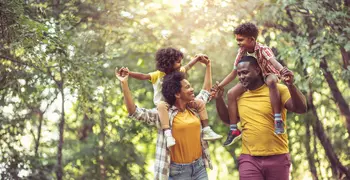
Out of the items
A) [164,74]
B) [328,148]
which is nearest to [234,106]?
[164,74]

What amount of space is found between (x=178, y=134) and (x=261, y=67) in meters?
0.91

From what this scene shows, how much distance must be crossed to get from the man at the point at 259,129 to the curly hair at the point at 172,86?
0.50 metres

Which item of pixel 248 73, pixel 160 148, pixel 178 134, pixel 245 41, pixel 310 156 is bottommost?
pixel 310 156

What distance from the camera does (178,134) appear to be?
518 centimetres

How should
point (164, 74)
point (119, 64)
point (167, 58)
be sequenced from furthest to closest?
point (119, 64), point (164, 74), point (167, 58)

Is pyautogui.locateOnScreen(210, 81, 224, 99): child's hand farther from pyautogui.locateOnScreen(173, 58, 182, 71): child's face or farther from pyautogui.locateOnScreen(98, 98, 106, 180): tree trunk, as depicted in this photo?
pyautogui.locateOnScreen(98, 98, 106, 180): tree trunk

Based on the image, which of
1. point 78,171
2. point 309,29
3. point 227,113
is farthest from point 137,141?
point 227,113

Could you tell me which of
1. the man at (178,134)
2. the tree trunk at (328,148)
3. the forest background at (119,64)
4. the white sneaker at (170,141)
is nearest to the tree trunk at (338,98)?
the forest background at (119,64)

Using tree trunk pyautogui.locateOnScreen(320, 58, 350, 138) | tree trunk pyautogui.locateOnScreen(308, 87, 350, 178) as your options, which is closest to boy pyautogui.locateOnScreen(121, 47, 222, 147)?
tree trunk pyautogui.locateOnScreen(320, 58, 350, 138)

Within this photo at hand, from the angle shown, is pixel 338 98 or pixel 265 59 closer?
pixel 265 59

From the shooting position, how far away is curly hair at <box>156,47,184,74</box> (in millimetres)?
5492

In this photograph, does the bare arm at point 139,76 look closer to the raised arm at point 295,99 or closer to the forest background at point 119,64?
the raised arm at point 295,99

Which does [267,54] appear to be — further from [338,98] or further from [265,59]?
[338,98]

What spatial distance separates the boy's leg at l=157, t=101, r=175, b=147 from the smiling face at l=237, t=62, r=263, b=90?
Result: 66 centimetres
